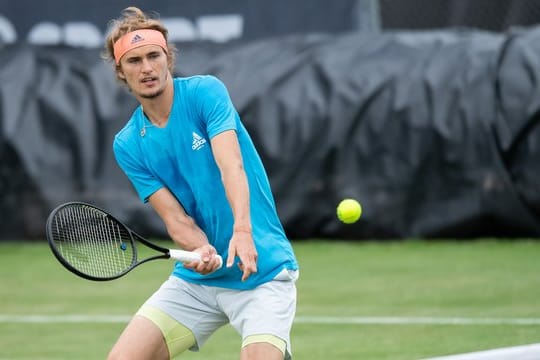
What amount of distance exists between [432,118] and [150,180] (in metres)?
7.25

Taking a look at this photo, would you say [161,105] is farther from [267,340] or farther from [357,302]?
[357,302]

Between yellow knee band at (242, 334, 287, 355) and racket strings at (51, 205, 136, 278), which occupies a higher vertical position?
racket strings at (51, 205, 136, 278)

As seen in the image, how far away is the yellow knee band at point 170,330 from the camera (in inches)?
202

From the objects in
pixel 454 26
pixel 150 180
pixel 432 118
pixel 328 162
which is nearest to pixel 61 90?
pixel 328 162

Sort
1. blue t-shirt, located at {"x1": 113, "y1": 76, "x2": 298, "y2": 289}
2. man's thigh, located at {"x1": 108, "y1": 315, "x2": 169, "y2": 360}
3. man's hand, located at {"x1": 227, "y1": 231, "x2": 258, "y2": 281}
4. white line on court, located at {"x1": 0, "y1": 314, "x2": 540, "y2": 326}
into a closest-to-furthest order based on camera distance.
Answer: man's hand, located at {"x1": 227, "y1": 231, "x2": 258, "y2": 281} → man's thigh, located at {"x1": 108, "y1": 315, "x2": 169, "y2": 360} → blue t-shirt, located at {"x1": 113, "y1": 76, "x2": 298, "y2": 289} → white line on court, located at {"x1": 0, "y1": 314, "x2": 540, "y2": 326}

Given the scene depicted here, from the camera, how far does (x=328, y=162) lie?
12.3 m

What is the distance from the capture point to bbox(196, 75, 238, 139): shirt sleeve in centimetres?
504

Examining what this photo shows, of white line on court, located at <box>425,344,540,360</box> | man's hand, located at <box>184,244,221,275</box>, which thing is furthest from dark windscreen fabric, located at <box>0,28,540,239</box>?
man's hand, located at <box>184,244,221,275</box>

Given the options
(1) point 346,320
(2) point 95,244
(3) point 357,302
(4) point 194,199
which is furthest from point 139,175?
(3) point 357,302

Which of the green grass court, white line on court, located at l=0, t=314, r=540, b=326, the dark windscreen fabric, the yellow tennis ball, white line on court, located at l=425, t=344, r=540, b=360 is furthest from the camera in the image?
the dark windscreen fabric

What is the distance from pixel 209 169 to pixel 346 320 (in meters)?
3.65

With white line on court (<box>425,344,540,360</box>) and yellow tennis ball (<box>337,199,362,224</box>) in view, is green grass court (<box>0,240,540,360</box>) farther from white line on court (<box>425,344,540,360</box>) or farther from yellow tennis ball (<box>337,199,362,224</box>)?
white line on court (<box>425,344,540,360</box>)

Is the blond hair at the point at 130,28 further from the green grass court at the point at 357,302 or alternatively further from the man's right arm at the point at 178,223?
the green grass court at the point at 357,302

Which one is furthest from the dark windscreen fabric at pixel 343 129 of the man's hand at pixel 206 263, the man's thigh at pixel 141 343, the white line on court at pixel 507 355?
the man's hand at pixel 206 263
